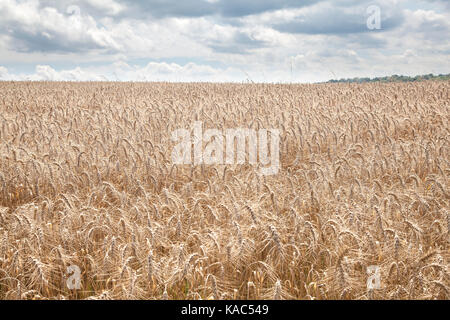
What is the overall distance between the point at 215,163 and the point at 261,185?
1.37 m

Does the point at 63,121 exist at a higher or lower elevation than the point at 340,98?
lower

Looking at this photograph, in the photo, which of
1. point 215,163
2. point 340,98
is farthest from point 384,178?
point 340,98

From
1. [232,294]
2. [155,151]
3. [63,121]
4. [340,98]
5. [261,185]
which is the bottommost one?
[232,294]

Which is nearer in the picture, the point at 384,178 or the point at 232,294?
the point at 232,294

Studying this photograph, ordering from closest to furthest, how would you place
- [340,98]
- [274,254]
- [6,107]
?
[274,254], [6,107], [340,98]

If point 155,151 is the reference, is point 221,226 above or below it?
below

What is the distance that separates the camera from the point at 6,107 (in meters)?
10.4

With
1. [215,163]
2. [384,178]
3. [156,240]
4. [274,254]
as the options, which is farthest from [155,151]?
[384,178]

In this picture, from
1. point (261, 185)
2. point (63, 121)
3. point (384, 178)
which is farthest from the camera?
point (63, 121)

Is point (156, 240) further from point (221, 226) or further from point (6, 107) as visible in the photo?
point (6, 107)
